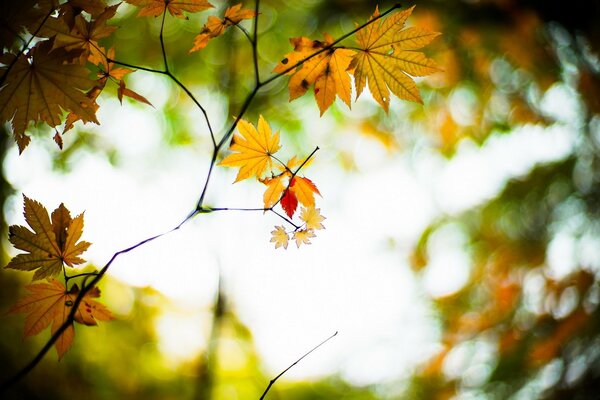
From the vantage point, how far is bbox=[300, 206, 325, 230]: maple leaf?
94cm

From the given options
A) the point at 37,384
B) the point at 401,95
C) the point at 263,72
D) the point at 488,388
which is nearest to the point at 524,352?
the point at 488,388

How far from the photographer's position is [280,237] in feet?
3.07

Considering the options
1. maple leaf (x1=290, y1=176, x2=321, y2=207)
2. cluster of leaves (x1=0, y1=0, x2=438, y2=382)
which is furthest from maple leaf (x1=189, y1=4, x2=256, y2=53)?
maple leaf (x1=290, y1=176, x2=321, y2=207)

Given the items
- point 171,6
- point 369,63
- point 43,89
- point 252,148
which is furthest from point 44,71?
point 369,63

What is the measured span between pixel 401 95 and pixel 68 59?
0.72m

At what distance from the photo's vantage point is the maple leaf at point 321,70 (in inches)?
36.0

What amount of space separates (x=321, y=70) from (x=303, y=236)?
40cm

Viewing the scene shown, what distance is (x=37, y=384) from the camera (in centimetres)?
330

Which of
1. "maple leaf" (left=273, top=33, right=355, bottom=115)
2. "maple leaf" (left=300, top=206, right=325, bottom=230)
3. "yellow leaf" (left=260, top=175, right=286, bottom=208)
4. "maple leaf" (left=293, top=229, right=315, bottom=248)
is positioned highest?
"maple leaf" (left=273, top=33, right=355, bottom=115)

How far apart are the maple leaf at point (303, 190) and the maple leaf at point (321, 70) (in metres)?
0.17

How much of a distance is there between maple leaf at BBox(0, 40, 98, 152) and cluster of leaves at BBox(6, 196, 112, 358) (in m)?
0.17

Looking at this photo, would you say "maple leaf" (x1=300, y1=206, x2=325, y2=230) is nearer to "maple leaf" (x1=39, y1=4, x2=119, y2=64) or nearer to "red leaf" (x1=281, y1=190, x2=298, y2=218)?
"red leaf" (x1=281, y1=190, x2=298, y2=218)

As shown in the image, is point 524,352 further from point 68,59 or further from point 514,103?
point 68,59

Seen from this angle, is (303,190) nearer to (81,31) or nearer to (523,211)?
(81,31)
